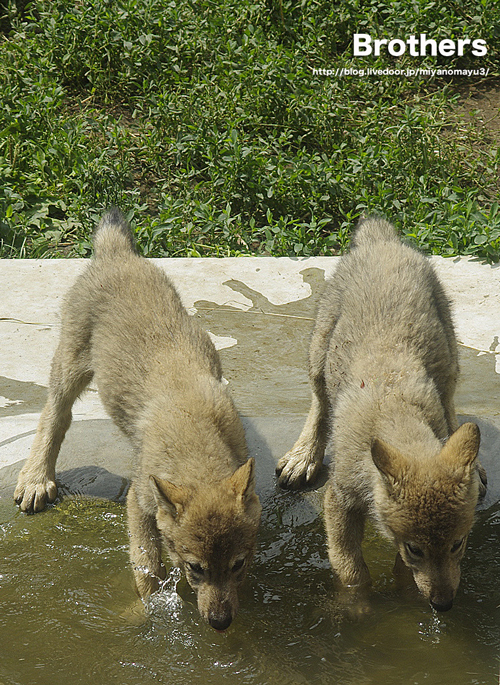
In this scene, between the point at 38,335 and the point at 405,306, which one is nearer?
the point at 405,306

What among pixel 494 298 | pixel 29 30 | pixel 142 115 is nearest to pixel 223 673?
pixel 494 298

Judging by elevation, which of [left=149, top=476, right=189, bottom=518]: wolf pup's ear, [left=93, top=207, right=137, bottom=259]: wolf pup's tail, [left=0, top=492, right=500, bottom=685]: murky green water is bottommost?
[left=0, top=492, right=500, bottom=685]: murky green water

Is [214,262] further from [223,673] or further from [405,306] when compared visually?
[223,673]

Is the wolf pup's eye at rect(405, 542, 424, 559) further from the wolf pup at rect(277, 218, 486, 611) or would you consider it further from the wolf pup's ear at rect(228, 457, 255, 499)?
the wolf pup's ear at rect(228, 457, 255, 499)

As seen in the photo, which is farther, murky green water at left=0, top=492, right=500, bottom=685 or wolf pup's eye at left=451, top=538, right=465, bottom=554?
murky green water at left=0, top=492, right=500, bottom=685

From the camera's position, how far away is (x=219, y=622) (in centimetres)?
380

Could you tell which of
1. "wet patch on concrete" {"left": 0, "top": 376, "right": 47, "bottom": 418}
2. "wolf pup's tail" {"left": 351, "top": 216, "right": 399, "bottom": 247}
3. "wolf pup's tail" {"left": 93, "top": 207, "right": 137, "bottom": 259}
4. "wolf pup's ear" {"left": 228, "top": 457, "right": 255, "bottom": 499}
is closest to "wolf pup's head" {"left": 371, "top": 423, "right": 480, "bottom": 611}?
"wolf pup's ear" {"left": 228, "top": 457, "right": 255, "bottom": 499}

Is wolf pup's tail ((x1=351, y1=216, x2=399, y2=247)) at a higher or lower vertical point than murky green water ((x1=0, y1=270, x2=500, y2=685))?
higher

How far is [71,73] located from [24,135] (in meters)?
1.95

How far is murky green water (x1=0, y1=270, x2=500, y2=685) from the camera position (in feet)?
12.7

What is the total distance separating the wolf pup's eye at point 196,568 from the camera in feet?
12.6

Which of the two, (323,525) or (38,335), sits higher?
(38,335)

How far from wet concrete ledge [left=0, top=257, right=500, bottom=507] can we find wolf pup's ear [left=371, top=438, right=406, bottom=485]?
1515mm

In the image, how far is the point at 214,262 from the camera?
7.91 metres
